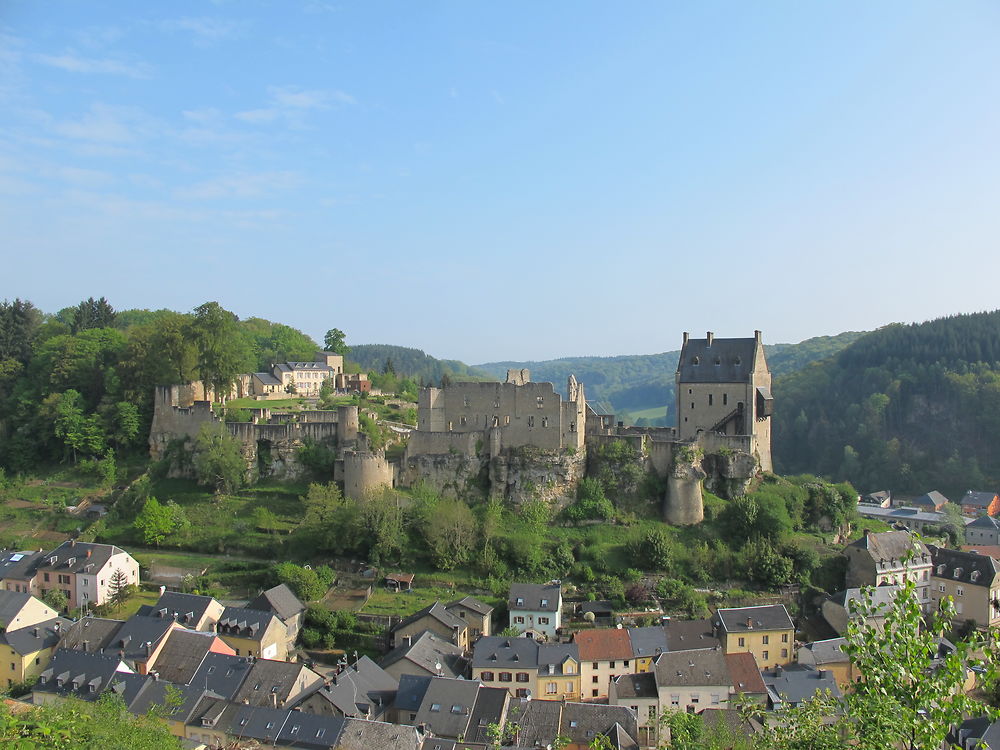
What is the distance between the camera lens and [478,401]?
143ft

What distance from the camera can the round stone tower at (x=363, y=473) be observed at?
4175cm

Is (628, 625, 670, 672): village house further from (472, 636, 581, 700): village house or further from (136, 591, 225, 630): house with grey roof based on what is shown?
(136, 591, 225, 630): house with grey roof

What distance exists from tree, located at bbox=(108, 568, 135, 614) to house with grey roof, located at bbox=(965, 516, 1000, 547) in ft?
190

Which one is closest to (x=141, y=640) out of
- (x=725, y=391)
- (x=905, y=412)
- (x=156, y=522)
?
(x=156, y=522)

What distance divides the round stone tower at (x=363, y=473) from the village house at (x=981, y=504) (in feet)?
185

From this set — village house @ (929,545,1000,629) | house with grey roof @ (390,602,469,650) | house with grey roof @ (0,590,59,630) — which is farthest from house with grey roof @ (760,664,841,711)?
house with grey roof @ (0,590,59,630)

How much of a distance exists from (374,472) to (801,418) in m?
71.8

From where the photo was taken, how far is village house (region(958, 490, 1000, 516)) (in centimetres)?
7225

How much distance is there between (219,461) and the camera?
4428 centimetres

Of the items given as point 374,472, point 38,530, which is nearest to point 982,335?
point 374,472

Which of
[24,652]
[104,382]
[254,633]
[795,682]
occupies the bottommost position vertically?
[795,682]

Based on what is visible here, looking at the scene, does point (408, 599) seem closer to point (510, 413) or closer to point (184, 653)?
point (184, 653)

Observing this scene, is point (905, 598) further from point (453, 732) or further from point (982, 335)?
point (982, 335)

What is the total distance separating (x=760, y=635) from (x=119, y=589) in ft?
97.9
